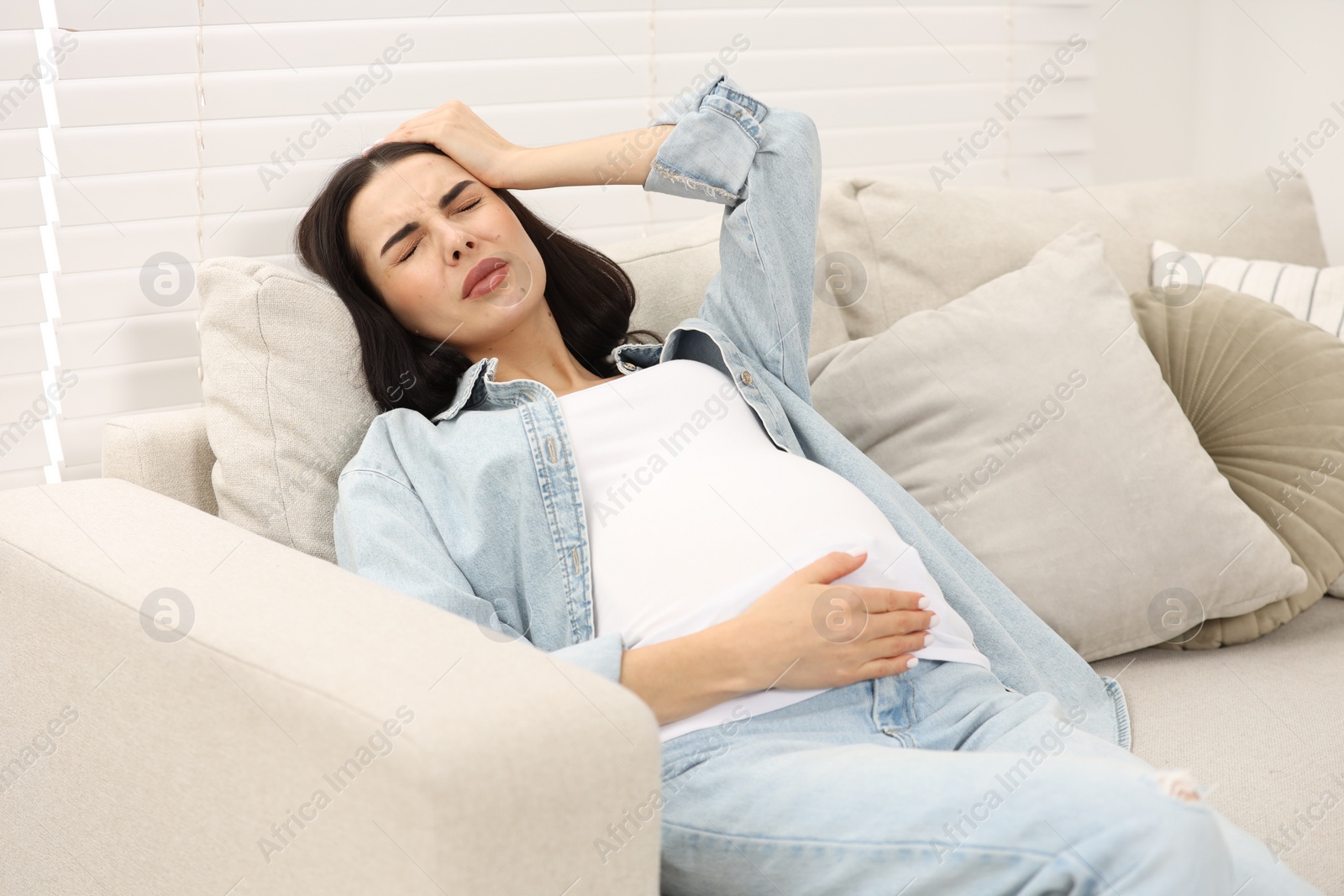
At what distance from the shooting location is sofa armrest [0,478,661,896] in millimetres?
631

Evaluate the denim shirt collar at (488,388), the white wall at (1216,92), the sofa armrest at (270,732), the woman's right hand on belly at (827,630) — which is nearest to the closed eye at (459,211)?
the denim shirt collar at (488,388)

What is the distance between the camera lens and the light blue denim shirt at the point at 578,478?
3.52 ft

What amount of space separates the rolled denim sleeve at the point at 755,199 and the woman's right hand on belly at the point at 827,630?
401 mm

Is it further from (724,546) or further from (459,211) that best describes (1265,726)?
(459,211)

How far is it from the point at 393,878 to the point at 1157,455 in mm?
1065

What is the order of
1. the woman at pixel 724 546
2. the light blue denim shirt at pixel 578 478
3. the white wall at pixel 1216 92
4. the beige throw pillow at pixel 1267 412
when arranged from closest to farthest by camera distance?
the woman at pixel 724 546 < the light blue denim shirt at pixel 578 478 < the beige throw pillow at pixel 1267 412 < the white wall at pixel 1216 92

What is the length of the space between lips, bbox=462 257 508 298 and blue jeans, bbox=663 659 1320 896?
2.02 feet

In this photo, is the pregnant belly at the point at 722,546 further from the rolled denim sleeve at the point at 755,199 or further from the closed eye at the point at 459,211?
the closed eye at the point at 459,211

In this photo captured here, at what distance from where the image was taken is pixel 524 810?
0.63 m

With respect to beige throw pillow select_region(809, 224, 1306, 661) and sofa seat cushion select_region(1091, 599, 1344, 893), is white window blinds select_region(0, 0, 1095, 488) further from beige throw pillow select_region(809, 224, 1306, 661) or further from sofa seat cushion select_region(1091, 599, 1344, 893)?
sofa seat cushion select_region(1091, 599, 1344, 893)

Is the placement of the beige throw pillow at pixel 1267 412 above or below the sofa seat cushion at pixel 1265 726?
above

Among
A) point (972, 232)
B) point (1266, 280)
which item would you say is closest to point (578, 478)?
point (972, 232)

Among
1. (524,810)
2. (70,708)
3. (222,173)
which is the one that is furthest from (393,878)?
(222,173)

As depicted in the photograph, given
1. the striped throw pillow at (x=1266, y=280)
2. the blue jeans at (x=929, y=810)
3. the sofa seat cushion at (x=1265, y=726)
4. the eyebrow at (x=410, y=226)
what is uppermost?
the eyebrow at (x=410, y=226)
